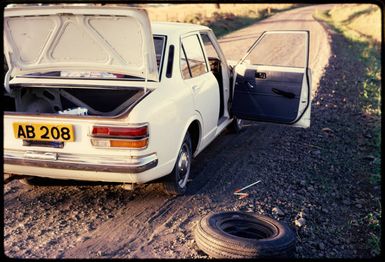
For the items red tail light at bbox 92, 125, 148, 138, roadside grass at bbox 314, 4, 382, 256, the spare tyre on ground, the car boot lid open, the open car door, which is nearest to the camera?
the spare tyre on ground

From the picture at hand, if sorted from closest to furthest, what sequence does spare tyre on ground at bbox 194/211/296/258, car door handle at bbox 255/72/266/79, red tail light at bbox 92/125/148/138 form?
spare tyre on ground at bbox 194/211/296/258 → red tail light at bbox 92/125/148/138 → car door handle at bbox 255/72/266/79

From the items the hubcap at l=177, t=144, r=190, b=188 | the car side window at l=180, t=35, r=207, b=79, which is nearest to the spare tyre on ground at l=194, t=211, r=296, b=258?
the hubcap at l=177, t=144, r=190, b=188

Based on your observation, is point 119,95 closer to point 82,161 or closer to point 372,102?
point 82,161

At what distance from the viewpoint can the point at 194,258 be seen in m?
3.84

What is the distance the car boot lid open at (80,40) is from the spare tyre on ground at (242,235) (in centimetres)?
157

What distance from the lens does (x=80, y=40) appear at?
4.86m

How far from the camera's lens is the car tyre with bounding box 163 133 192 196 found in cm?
490

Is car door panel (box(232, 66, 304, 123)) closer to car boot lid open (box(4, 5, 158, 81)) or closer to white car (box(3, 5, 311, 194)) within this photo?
white car (box(3, 5, 311, 194))

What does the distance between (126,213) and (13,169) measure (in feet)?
3.72

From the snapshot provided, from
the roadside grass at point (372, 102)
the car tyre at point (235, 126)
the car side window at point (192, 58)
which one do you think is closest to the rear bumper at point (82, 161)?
the car side window at point (192, 58)

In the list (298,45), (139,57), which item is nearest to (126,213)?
(139,57)

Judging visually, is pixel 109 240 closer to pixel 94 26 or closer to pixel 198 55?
pixel 94 26

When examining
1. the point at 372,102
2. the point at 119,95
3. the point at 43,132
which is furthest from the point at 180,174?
the point at 372,102

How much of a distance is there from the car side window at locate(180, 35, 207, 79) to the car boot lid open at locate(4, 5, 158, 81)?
2.18 feet
